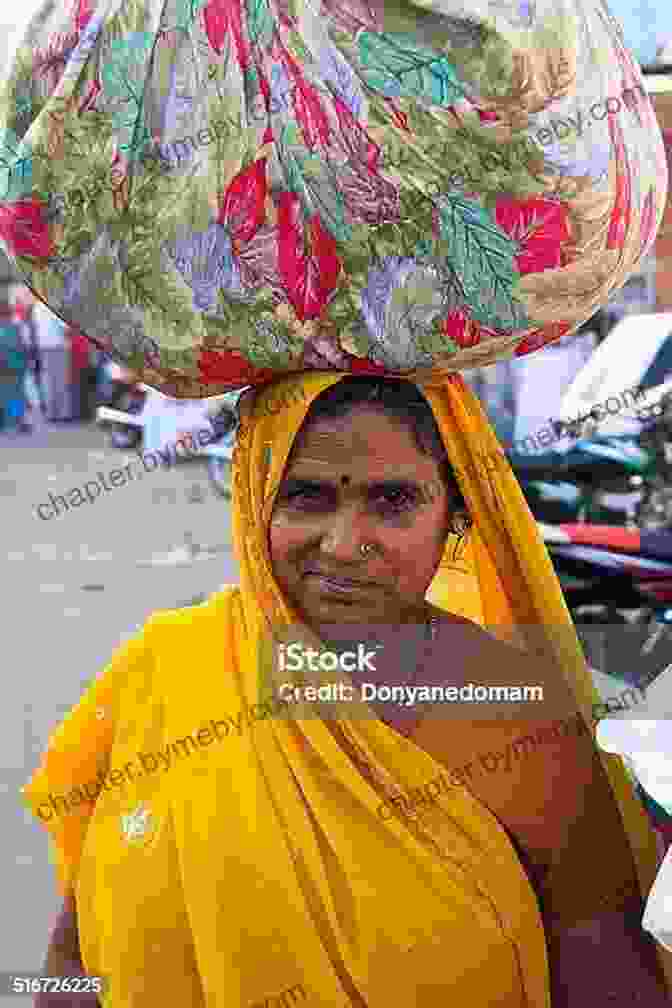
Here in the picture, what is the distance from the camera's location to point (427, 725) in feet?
4.98

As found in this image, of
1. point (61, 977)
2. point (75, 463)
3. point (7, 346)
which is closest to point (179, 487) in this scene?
point (75, 463)

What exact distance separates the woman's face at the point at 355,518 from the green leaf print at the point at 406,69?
0.32 m

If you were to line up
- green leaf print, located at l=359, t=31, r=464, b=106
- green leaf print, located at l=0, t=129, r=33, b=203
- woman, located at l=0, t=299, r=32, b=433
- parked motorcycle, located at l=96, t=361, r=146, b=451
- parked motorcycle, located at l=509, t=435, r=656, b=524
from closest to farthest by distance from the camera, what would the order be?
green leaf print, located at l=359, t=31, r=464, b=106 → green leaf print, located at l=0, t=129, r=33, b=203 → parked motorcycle, located at l=509, t=435, r=656, b=524 → parked motorcycle, located at l=96, t=361, r=146, b=451 → woman, located at l=0, t=299, r=32, b=433

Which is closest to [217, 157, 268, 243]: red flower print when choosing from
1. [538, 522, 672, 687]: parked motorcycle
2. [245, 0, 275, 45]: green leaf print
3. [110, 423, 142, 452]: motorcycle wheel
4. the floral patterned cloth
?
the floral patterned cloth

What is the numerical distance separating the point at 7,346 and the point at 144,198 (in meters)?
13.6

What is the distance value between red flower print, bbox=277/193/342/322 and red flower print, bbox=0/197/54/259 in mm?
241

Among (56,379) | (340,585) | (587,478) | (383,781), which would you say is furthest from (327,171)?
(56,379)

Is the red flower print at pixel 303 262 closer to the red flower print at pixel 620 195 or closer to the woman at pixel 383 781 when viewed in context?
the woman at pixel 383 781

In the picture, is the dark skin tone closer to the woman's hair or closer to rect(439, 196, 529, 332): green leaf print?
the woman's hair

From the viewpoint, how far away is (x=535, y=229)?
1.40 metres

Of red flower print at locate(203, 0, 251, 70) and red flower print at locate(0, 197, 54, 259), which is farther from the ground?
red flower print at locate(203, 0, 251, 70)

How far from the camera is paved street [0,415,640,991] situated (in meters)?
2.80

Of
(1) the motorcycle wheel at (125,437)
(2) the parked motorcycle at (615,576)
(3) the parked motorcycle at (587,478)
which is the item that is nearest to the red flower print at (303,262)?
→ (2) the parked motorcycle at (615,576)

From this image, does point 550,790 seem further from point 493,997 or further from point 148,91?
point 148,91
